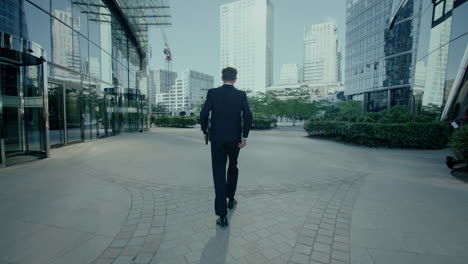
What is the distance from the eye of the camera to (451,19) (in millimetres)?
12711

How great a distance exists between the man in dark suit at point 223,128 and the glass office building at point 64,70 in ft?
21.3

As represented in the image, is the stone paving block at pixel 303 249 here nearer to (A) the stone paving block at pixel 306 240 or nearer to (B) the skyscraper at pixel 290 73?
(A) the stone paving block at pixel 306 240

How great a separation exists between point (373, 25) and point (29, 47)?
6031 centimetres

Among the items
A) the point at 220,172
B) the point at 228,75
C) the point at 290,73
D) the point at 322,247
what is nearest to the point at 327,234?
the point at 322,247

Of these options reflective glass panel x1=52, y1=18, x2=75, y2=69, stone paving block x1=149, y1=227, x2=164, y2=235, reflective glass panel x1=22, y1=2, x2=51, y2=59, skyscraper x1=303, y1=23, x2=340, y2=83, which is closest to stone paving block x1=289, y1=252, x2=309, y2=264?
stone paving block x1=149, y1=227, x2=164, y2=235

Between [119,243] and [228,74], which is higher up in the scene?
[228,74]

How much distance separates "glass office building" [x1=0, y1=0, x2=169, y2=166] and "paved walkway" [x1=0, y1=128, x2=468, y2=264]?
10.5 ft

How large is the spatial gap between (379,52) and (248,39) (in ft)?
278

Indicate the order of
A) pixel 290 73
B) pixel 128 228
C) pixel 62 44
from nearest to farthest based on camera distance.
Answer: pixel 128 228 < pixel 62 44 < pixel 290 73

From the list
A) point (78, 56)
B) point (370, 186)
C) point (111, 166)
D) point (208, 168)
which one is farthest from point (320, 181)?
point (78, 56)

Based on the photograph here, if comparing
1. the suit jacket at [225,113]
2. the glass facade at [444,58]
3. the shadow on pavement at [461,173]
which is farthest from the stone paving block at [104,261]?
the glass facade at [444,58]

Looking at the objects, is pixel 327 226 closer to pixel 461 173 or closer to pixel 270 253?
pixel 270 253

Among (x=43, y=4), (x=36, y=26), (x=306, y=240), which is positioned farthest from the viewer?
(x=43, y=4)

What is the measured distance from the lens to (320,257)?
2258mm
